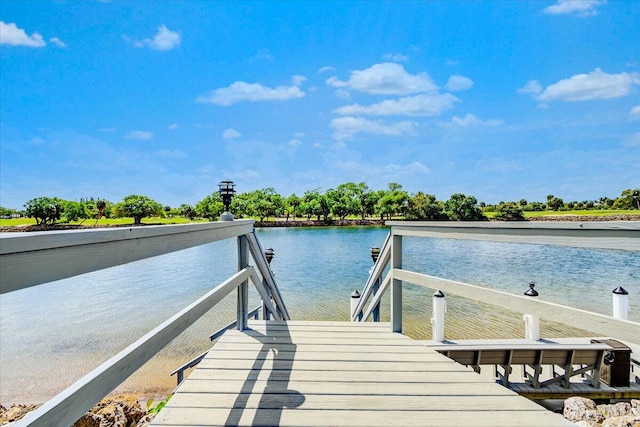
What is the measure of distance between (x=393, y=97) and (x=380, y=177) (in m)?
36.5

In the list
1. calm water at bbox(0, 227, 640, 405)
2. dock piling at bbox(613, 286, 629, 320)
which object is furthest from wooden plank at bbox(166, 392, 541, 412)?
calm water at bbox(0, 227, 640, 405)

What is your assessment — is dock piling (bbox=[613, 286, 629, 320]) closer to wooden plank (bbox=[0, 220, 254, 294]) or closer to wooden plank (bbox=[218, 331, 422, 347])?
wooden plank (bbox=[218, 331, 422, 347])

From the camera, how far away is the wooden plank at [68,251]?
2.07ft

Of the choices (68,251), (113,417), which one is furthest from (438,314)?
(68,251)

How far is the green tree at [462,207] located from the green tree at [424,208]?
5.12 feet

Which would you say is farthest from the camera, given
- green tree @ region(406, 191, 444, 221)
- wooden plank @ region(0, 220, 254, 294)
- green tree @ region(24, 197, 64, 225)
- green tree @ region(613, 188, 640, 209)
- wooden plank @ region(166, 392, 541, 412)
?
green tree @ region(406, 191, 444, 221)

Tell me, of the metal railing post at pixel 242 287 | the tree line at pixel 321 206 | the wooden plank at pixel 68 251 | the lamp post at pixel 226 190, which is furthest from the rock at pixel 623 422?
the tree line at pixel 321 206

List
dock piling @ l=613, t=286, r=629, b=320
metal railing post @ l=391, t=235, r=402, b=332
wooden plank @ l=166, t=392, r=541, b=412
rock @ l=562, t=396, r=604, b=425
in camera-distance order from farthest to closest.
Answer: dock piling @ l=613, t=286, r=629, b=320 < rock @ l=562, t=396, r=604, b=425 < metal railing post @ l=391, t=235, r=402, b=332 < wooden plank @ l=166, t=392, r=541, b=412

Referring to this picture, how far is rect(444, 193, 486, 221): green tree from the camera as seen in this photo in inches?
2001

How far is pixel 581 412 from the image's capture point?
321 centimetres

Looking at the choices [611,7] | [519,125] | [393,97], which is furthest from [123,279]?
[393,97]

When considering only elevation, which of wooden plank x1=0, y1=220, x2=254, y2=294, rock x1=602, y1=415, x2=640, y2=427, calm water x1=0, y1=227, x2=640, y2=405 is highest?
wooden plank x1=0, y1=220, x2=254, y2=294

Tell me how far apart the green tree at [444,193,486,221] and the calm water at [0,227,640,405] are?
109 feet

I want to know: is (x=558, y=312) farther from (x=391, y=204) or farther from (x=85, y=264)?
(x=391, y=204)
